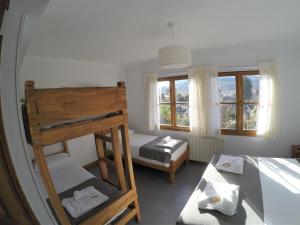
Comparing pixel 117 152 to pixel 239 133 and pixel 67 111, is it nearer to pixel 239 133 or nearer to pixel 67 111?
pixel 67 111

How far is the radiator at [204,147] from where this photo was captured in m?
3.34

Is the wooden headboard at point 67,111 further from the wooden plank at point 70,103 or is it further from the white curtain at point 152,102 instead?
the white curtain at point 152,102

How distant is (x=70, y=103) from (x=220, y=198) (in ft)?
5.20

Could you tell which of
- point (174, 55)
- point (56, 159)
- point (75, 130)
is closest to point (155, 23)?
point (174, 55)

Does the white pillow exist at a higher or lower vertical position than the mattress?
higher

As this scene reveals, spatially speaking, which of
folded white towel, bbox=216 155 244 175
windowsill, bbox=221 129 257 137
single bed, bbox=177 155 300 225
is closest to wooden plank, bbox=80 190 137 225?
single bed, bbox=177 155 300 225

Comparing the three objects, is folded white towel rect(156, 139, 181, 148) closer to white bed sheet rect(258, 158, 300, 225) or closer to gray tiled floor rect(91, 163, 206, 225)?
gray tiled floor rect(91, 163, 206, 225)

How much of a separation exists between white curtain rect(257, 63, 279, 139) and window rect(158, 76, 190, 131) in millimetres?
1403

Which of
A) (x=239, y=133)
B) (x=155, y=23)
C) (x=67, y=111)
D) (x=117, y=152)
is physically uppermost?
(x=155, y=23)

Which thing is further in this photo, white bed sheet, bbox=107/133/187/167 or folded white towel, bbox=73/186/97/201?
white bed sheet, bbox=107/133/187/167

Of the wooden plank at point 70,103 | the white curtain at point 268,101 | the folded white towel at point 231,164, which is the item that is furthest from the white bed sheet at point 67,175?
the white curtain at point 268,101

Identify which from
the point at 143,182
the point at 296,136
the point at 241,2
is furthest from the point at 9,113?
the point at 296,136

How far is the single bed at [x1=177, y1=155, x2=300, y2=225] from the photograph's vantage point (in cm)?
138

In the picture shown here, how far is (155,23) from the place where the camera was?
189cm
